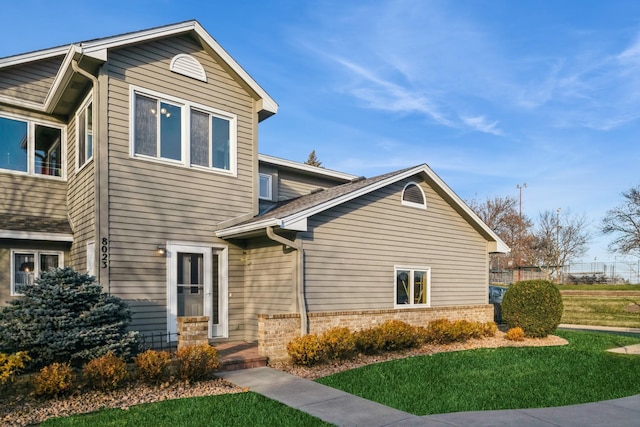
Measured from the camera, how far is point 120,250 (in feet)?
31.4

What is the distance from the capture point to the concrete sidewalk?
18.7ft

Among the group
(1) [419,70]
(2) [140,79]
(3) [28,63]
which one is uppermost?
(1) [419,70]

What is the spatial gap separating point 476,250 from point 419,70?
660 centimetres

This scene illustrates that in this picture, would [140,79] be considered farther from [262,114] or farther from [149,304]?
[149,304]

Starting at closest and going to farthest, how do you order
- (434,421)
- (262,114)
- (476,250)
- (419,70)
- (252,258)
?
(434,421) < (252,258) < (262,114) < (476,250) < (419,70)

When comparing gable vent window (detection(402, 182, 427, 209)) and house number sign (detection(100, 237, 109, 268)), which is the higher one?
gable vent window (detection(402, 182, 427, 209))

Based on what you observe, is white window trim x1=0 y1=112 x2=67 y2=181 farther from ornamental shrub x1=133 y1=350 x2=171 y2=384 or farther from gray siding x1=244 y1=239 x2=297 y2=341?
ornamental shrub x1=133 y1=350 x2=171 y2=384

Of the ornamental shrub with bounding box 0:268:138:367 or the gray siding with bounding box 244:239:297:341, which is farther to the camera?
the gray siding with bounding box 244:239:297:341

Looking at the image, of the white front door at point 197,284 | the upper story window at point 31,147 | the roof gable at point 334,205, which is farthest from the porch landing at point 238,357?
the upper story window at point 31,147

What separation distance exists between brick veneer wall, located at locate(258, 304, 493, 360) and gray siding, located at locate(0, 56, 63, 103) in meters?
8.17

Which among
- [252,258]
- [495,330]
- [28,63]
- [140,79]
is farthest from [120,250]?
[495,330]

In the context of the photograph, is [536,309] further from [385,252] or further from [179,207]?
[179,207]

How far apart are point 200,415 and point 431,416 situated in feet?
9.71

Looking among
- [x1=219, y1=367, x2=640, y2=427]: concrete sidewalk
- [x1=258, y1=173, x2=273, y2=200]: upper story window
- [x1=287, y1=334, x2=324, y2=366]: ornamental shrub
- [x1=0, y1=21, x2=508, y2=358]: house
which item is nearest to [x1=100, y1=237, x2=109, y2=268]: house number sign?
[x1=0, y1=21, x2=508, y2=358]: house
